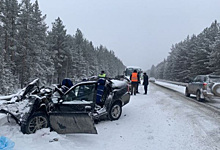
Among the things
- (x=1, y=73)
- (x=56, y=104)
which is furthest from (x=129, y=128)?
(x=1, y=73)

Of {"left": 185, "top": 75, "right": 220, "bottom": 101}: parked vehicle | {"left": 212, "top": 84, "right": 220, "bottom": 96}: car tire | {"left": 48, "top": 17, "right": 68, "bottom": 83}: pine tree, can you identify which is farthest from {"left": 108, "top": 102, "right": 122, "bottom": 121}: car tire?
{"left": 48, "top": 17, "right": 68, "bottom": 83}: pine tree

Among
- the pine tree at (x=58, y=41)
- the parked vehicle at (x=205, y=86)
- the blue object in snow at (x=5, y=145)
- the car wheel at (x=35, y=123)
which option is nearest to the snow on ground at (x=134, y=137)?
the car wheel at (x=35, y=123)

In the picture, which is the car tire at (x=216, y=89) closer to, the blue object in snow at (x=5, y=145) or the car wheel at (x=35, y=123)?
the car wheel at (x=35, y=123)

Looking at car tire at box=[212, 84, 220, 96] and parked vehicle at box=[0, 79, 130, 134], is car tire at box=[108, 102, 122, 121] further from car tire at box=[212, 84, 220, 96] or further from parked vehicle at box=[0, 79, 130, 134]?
A: car tire at box=[212, 84, 220, 96]

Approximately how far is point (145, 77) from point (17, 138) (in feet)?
38.8

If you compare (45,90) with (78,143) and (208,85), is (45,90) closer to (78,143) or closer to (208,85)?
(78,143)

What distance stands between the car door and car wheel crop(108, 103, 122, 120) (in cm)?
116

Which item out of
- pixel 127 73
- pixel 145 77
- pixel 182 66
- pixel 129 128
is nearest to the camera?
pixel 129 128

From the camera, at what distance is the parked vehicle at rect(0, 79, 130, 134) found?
4.23m

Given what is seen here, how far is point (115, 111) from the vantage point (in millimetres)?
6367

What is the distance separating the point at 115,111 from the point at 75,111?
2.10m

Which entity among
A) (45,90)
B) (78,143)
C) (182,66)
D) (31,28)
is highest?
(31,28)

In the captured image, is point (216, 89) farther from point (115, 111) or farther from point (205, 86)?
point (115, 111)

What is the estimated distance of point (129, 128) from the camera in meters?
5.48
